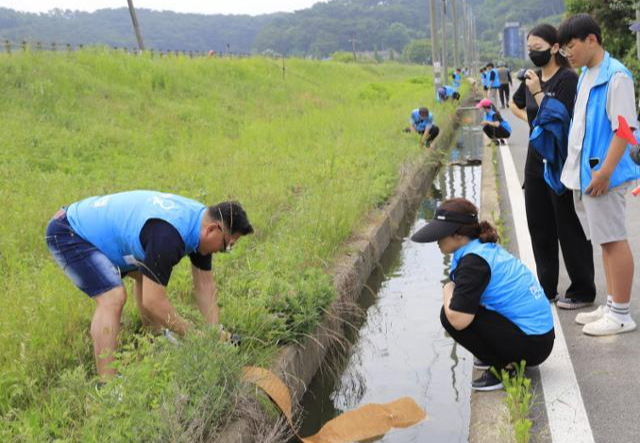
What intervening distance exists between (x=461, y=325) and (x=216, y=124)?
1295 cm

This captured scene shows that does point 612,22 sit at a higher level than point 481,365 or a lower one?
higher

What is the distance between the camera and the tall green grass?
10.8ft

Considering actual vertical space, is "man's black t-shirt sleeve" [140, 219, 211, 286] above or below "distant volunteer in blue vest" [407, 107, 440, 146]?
above

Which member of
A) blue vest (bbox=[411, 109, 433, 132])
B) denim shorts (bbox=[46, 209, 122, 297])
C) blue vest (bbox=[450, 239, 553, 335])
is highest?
denim shorts (bbox=[46, 209, 122, 297])

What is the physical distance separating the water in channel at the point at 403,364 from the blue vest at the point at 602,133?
144cm

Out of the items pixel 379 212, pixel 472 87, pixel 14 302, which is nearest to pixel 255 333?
pixel 14 302

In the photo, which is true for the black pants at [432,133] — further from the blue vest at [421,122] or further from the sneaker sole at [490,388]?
the sneaker sole at [490,388]

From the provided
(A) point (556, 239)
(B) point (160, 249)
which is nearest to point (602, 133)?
(A) point (556, 239)

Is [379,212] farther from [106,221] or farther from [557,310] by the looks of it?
[106,221]

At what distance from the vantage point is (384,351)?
5.12m

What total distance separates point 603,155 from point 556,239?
3.04 feet

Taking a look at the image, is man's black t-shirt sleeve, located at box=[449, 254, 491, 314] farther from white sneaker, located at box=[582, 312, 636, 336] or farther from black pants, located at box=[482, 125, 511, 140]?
black pants, located at box=[482, 125, 511, 140]

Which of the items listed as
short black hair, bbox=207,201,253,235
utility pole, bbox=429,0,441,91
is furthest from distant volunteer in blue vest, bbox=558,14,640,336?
utility pole, bbox=429,0,441,91

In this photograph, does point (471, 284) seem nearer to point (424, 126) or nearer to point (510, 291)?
point (510, 291)
